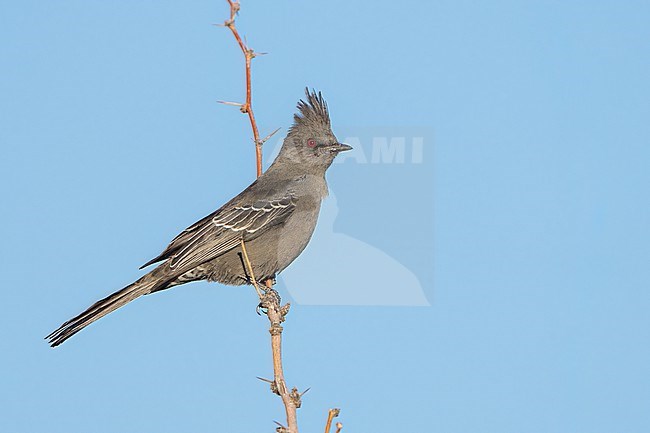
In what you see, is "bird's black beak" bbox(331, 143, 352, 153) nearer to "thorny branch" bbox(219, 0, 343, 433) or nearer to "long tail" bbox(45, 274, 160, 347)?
"long tail" bbox(45, 274, 160, 347)

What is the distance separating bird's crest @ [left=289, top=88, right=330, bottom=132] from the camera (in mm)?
9656

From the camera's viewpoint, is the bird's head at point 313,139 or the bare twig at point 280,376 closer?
the bare twig at point 280,376

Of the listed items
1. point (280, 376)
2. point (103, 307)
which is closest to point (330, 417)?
point (280, 376)

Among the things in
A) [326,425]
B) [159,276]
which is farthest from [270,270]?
[326,425]

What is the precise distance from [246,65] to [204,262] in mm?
3645

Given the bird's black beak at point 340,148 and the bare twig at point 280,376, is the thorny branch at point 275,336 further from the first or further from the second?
the bird's black beak at point 340,148

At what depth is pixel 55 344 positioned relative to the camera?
7.62 meters

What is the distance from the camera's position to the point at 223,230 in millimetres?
9023

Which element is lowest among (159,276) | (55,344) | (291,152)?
(55,344)

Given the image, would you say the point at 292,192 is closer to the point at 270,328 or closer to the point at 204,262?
the point at 204,262

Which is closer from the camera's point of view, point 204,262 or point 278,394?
point 278,394

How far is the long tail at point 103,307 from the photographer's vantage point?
7625mm

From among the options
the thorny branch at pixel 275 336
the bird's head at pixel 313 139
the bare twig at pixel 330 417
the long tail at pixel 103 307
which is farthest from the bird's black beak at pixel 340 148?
the bare twig at pixel 330 417

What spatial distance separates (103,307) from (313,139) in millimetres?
3063
